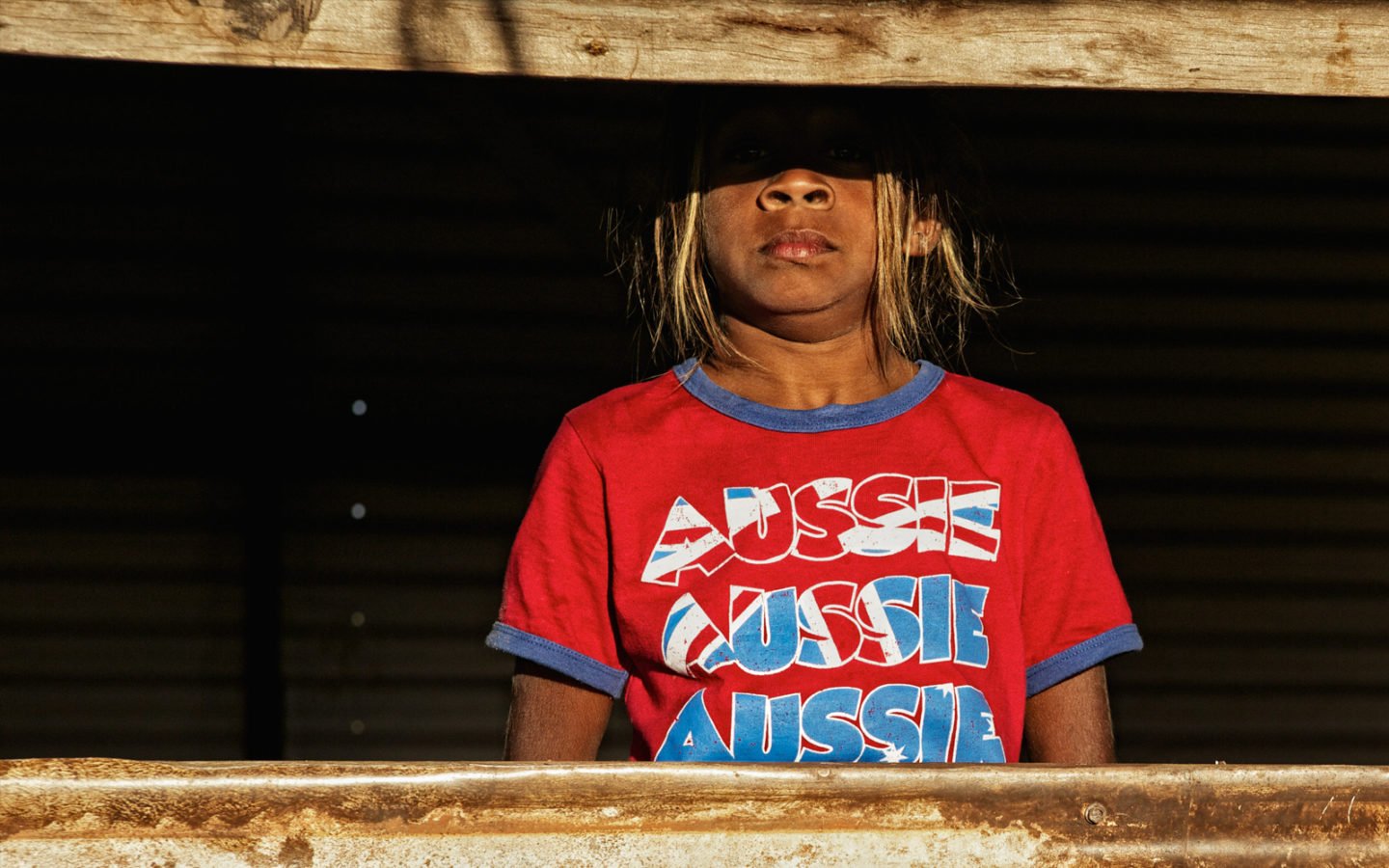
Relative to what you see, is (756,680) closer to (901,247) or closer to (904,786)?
(904,786)

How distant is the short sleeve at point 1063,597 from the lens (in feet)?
5.96

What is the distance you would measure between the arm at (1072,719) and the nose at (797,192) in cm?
69

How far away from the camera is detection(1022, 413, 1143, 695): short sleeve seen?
5.96 ft

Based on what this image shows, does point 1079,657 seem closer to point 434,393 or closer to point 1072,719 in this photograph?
point 1072,719

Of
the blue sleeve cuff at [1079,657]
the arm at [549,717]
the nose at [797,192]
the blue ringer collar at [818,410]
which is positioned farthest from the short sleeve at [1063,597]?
the arm at [549,717]

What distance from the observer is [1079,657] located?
5.94 ft

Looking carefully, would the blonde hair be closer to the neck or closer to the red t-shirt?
the neck

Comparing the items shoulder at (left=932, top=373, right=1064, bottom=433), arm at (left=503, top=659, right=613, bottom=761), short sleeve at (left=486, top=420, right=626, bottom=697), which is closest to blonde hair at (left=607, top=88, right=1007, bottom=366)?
shoulder at (left=932, top=373, right=1064, bottom=433)

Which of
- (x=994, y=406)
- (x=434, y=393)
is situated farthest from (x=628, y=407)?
(x=434, y=393)

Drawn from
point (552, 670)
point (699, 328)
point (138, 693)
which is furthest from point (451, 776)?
point (138, 693)

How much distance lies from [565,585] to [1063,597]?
0.62 meters

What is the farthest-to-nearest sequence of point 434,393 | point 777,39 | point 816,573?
1. point 434,393
2. point 816,573
3. point 777,39

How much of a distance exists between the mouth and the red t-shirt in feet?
0.66

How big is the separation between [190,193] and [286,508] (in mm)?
1428
